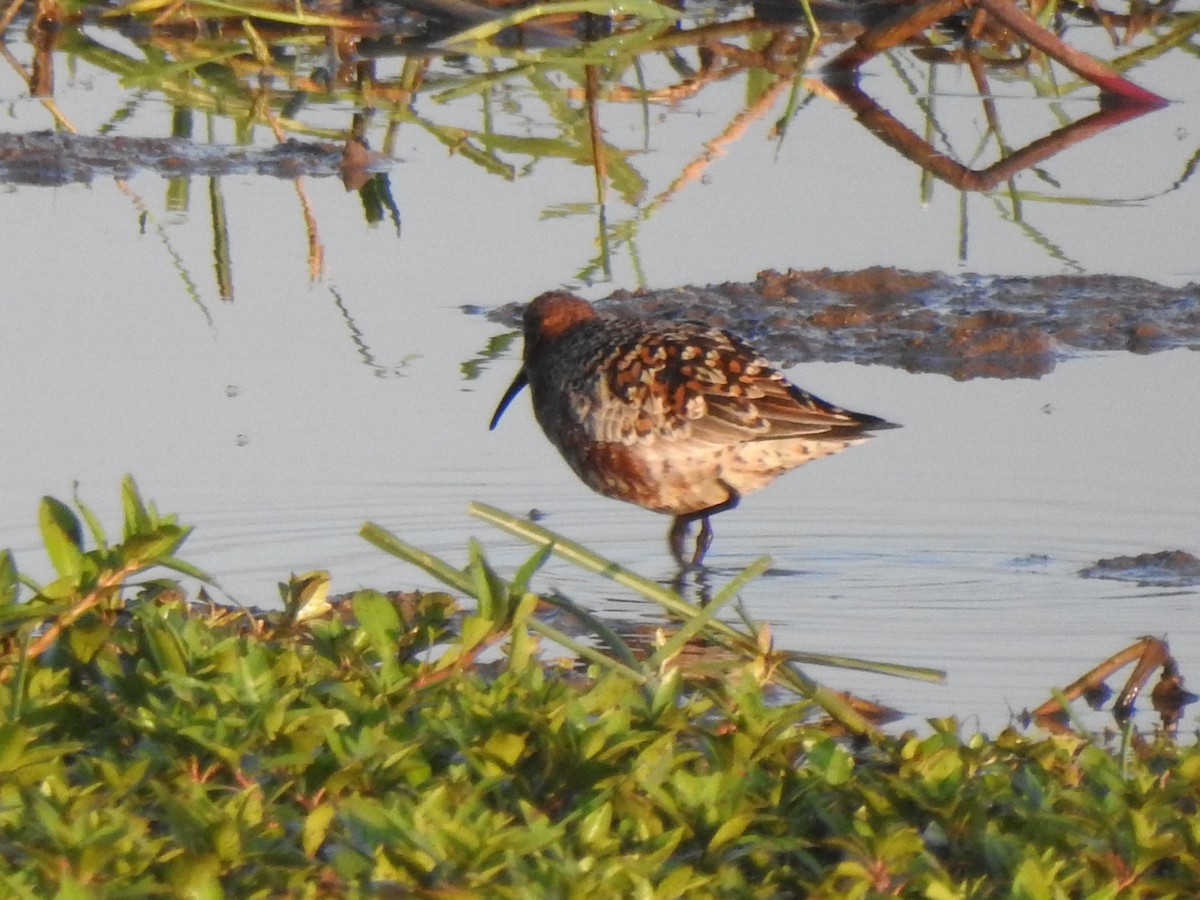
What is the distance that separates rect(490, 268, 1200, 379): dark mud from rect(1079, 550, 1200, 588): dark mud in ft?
6.41

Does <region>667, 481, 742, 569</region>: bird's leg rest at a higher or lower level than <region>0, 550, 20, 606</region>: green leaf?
lower

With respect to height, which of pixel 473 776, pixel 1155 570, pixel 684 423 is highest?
pixel 684 423

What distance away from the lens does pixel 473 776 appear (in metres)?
3.21

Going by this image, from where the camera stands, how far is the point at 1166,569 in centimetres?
586

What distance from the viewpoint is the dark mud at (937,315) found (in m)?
8.07

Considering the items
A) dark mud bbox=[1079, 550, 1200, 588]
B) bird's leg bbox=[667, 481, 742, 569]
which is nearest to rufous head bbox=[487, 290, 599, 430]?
bird's leg bbox=[667, 481, 742, 569]

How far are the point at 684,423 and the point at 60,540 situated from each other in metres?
3.38

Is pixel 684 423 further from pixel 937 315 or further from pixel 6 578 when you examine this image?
pixel 6 578


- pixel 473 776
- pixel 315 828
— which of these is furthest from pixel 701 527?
pixel 315 828

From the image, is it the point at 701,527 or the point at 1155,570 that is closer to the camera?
the point at 1155,570

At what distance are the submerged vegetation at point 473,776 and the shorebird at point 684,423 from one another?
9.13ft

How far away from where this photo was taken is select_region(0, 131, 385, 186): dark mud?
32.9ft

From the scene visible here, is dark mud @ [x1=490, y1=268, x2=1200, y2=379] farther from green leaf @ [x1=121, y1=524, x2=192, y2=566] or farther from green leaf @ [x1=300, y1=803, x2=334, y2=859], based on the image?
green leaf @ [x1=300, y1=803, x2=334, y2=859]

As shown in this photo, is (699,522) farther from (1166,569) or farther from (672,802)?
(672,802)
